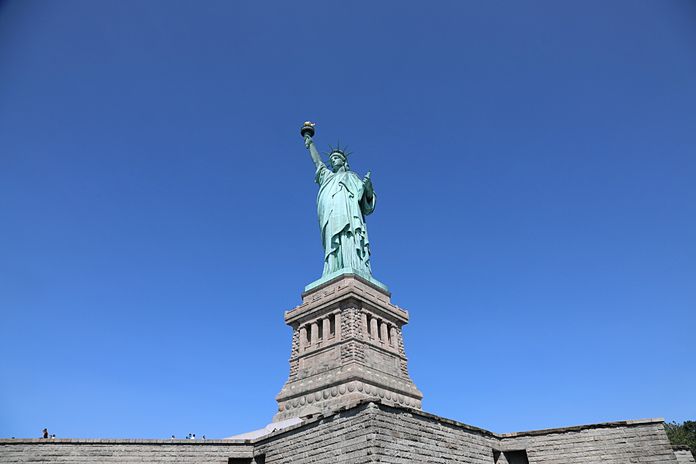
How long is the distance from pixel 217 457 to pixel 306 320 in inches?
569

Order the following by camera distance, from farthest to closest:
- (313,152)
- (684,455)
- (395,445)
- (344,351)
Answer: (313,152)
(344,351)
(684,455)
(395,445)

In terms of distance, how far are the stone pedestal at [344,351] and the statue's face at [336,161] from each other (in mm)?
11076

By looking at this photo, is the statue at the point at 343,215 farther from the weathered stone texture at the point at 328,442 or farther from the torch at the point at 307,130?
the weathered stone texture at the point at 328,442

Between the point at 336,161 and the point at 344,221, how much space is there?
7.20m

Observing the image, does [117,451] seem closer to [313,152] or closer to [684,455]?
[684,455]

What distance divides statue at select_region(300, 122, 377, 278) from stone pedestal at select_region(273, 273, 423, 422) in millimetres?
2053

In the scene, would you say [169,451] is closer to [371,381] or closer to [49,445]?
[49,445]

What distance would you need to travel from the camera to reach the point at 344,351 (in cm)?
2614

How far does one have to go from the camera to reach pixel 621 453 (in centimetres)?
1533

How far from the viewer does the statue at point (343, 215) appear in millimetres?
31484

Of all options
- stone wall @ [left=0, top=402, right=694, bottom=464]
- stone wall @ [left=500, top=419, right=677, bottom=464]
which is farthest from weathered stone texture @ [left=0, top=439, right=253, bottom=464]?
stone wall @ [left=500, top=419, right=677, bottom=464]

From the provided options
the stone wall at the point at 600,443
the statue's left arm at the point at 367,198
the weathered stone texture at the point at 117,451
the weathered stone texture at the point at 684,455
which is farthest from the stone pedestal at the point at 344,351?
the weathered stone texture at the point at 684,455

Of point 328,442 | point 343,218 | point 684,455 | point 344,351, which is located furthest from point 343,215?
point 684,455

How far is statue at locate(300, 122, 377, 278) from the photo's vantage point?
103ft
